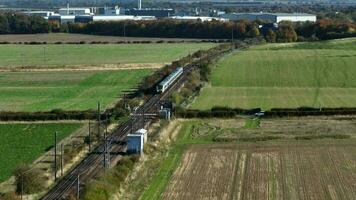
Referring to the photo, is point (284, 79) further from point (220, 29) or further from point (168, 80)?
point (220, 29)

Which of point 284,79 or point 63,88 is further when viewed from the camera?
point 284,79

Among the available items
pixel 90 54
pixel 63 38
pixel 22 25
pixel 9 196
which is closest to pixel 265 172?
pixel 9 196

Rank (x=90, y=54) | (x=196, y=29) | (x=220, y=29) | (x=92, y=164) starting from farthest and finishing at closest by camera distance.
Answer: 1. (x=196, y=29)
2. (x=220, y=29)
3. (x=90, y=54)
4. (x=92, y=164)

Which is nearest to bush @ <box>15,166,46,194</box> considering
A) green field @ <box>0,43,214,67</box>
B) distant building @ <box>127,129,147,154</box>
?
distant building @ <box>127,129,147,154</box>

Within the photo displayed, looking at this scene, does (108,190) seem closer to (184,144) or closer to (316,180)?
(316,180)

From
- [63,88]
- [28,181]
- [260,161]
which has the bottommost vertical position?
[260,161]

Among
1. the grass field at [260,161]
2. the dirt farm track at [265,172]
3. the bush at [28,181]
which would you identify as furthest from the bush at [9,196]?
the dirt farm track at [265,172]

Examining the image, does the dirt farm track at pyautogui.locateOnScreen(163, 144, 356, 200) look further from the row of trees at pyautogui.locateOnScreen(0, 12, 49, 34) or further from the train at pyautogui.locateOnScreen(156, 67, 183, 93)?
the row of trees at pyautogui.locateOnScreen(0, 12, 49, 34)
